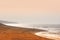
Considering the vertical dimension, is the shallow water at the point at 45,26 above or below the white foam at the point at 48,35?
above

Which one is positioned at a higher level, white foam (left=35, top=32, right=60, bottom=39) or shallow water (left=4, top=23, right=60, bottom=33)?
shallow water (left=4, top=23, right=60, bottom=33)

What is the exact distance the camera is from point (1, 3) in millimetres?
628

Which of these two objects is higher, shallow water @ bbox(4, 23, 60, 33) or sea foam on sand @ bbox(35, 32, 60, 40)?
shallow water @ bbox(4, 23, 60, 33)

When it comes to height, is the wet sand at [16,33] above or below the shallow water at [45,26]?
below

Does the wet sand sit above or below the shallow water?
below

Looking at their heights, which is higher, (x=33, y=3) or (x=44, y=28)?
(x=33, y=3)

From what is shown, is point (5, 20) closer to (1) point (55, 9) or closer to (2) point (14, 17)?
(2) point (14, 17)

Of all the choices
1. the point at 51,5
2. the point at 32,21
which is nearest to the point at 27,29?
the point at 32,21

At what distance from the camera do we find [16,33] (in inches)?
23.1

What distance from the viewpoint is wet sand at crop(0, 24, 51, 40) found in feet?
1.90

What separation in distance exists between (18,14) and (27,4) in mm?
72

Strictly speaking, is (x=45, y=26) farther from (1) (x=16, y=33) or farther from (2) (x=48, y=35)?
(1) (x=16, y=33)

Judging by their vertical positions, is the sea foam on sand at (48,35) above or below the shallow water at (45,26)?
below

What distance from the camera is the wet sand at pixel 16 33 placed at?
58cm
